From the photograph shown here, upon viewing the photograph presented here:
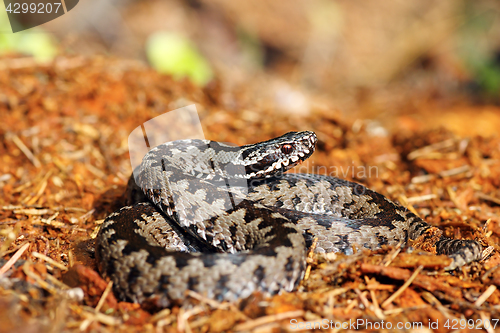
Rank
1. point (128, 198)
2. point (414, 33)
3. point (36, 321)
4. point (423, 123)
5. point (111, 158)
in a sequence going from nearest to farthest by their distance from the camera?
point (36, 321) < point (128, 198) < point (111, 158) < point (423, 123) < point (414, 33)

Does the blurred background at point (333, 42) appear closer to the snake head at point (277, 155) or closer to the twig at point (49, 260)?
the snake head at point (277, 155)

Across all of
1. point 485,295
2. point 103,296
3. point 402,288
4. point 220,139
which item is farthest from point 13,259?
point 485,295

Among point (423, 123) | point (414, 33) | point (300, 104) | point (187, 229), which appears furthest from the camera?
point (414, 33)

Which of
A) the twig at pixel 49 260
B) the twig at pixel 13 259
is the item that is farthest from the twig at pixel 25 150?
the twig at pixel 49 260

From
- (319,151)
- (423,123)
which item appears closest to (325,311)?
(319,151)

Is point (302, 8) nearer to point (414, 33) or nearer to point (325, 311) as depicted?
point (414, 33)

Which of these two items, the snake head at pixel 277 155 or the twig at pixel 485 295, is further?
the snake head at pixel 277 155

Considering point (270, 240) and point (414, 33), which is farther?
point (414, 33)
